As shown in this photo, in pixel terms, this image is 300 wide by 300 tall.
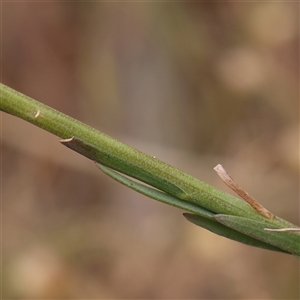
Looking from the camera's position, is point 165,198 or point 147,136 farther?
point 147,136

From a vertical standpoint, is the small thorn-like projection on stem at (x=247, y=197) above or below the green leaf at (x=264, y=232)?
above

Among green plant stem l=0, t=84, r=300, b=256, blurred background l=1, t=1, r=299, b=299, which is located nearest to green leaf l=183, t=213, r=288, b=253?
green plant stem l=0, t=84, r=300, b=256

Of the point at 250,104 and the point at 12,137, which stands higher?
the point at 250,104

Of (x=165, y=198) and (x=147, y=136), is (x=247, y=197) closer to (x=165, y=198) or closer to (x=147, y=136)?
(x=165, y=198)

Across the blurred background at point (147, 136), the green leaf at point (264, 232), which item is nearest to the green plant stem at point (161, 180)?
the green leaf at point (264, 232)

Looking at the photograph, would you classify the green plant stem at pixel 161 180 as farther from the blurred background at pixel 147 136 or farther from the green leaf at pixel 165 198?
the blurred background at pixel 147 136

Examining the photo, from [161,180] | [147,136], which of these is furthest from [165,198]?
[147,136]

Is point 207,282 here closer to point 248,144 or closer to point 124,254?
point 124,254

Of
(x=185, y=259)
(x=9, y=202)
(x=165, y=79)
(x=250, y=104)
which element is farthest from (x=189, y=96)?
(x=9, y=202)
